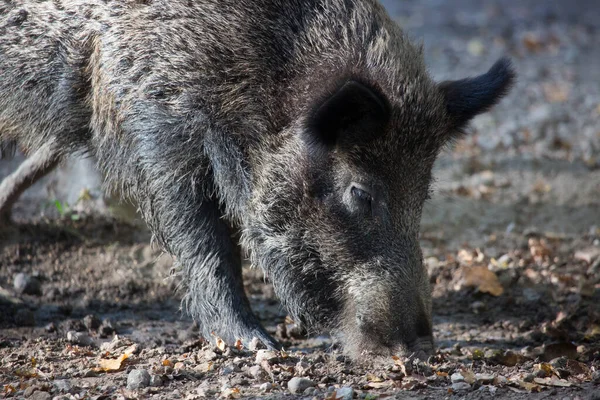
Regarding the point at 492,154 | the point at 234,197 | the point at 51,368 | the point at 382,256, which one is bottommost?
the point at 51,368

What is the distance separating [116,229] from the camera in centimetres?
670

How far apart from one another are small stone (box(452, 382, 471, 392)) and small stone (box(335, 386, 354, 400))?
0.51 m

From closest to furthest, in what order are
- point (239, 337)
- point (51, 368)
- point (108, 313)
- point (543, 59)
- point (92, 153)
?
point (51, 368)
point (239, 337)
point (92, 153)
point (108, 313)
point (543, 59)

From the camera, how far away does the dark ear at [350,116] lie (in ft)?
14.4

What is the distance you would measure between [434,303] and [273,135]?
2142mm

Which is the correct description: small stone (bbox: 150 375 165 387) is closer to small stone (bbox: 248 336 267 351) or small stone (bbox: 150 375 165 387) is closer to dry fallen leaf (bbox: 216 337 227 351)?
dry fallen leaf (bbox: 216 337 227 351)

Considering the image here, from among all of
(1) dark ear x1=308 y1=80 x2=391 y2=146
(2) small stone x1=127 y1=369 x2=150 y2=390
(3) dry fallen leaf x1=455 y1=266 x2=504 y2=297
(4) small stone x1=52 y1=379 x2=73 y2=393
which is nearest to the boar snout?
(1) dark ear x1=308 y1=80 x2=391 y2=146

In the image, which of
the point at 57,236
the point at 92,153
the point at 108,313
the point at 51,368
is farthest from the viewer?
the point at 57,236

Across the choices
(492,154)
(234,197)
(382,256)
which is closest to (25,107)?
(234,197)

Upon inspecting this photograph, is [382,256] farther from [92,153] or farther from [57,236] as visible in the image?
[57,236]

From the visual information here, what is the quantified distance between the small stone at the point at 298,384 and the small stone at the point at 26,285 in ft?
8.66

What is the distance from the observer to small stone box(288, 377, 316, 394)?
3.92m

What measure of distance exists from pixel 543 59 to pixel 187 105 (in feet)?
35.0

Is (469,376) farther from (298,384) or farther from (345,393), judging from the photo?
(298,384)
